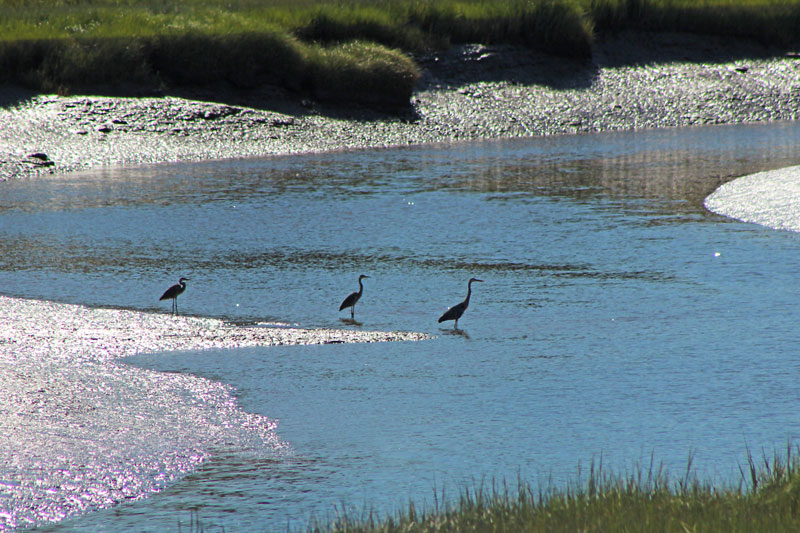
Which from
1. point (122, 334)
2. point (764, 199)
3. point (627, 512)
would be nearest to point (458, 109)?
point (764, 199)

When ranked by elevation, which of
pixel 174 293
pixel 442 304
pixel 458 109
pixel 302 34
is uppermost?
pixel 302 34

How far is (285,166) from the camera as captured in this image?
18.5 meters

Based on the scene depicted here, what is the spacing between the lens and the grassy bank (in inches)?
808

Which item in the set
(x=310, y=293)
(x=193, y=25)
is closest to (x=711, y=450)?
(x=310, y=293)

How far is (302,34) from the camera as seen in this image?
2400 cm

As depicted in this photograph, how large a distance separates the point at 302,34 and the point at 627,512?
20.7m

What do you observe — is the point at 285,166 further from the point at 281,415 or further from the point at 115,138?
the point at 281,415

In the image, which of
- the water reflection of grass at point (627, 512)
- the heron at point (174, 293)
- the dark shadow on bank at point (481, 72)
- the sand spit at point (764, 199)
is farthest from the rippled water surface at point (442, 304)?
the dark shadow on bank at point (481, 72)

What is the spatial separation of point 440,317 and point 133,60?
1353 centimetres

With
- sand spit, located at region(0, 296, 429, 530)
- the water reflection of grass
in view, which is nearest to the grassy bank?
sand spit, located at region(0, 296, 429, 530)

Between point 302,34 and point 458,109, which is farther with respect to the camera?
point 302,34

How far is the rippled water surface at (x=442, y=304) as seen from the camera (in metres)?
6.02

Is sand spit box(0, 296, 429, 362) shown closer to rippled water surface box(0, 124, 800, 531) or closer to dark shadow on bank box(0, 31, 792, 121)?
rippled water surface box(0, 124, 800, 531)

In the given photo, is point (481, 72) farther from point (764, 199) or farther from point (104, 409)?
point (104, 409)
